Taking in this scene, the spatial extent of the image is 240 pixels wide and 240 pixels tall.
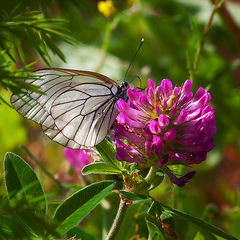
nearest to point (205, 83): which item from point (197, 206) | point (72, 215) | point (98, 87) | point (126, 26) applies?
point (126, 26)

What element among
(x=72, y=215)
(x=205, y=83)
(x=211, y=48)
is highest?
(x=211, y=48)

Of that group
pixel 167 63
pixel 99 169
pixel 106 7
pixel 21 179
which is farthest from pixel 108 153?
pixel 167 63

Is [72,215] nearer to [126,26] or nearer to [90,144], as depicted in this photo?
[90,144]

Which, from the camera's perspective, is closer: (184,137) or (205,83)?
(184,137)

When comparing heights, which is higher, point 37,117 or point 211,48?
point 211,48

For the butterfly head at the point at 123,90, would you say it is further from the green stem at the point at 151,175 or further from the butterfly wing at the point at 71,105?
the green stem at the point at 151,175

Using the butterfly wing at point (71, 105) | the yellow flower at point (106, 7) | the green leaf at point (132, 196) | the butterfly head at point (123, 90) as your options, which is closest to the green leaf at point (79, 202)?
the green leaf at point (132, 196)

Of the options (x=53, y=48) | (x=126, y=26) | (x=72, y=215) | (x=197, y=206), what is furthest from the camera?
(x=126, y=26)
